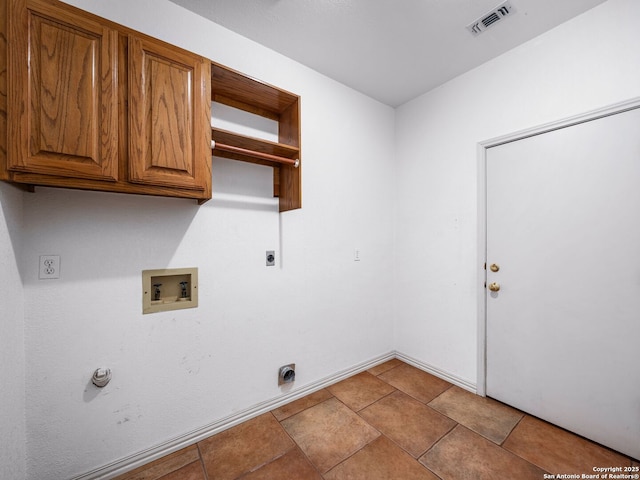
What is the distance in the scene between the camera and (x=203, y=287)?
5.55ft

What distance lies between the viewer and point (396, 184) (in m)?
2.87

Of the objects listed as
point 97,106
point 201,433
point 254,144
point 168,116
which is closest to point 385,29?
point 254,144

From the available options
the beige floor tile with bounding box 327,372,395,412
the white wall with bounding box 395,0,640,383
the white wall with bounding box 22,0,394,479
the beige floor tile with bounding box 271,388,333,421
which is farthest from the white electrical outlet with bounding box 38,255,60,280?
the white wall with bounding box 395,0,640,383

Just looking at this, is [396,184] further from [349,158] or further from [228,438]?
[228,438]

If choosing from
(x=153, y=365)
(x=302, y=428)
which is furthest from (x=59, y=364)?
(x=302, y=428)

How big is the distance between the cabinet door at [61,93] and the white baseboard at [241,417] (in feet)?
5.00

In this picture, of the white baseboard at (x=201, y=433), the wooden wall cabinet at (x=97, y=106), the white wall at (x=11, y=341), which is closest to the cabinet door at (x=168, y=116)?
the wooden wall cabinet at (x=97, y=106)

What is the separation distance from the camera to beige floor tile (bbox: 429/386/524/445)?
174cm

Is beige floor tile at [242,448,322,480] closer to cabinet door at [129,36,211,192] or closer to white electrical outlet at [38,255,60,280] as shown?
white electrical outlet at [38,255,60,280]

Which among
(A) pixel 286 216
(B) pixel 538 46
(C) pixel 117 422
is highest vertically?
(B) pixel 538 46

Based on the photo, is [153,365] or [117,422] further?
[153,365]

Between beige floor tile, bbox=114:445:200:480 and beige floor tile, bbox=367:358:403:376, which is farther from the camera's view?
beige floor tile, bbox=367:358:403:376

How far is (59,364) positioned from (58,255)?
1.77 feet

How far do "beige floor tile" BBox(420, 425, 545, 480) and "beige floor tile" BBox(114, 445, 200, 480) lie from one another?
53.2 inches
